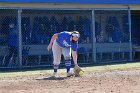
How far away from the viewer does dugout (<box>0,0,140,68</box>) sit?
16734 millimetres

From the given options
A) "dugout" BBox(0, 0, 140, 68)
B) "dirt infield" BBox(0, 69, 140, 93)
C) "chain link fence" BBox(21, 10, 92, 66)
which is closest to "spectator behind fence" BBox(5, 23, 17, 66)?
"dugout" BBox(0, 0, 140, 68)

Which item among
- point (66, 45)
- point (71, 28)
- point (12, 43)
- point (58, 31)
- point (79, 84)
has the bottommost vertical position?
point (79, 84)

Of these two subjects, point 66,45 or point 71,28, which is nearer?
point 66,45

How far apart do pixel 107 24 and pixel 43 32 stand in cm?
373

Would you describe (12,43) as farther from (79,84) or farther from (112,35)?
(79,84)

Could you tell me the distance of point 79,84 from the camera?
36.6 feet

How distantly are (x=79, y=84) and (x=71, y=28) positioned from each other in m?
7.83

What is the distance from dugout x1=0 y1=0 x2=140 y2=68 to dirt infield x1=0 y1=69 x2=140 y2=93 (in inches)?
148

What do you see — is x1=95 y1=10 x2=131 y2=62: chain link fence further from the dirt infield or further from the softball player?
the softball player

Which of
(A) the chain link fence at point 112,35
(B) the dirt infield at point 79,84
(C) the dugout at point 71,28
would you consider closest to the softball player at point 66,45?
(B) the dirt infield at point 79,84

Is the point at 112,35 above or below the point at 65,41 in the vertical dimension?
above

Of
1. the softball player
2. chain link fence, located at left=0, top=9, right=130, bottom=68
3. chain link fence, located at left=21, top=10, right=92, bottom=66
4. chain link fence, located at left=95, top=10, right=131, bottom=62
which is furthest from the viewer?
chain link fence, located at left=95, top=10, right=131, bottom=62

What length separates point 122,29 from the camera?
2022 cm

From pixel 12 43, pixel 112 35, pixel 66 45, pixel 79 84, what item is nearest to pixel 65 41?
pixel 66 45
